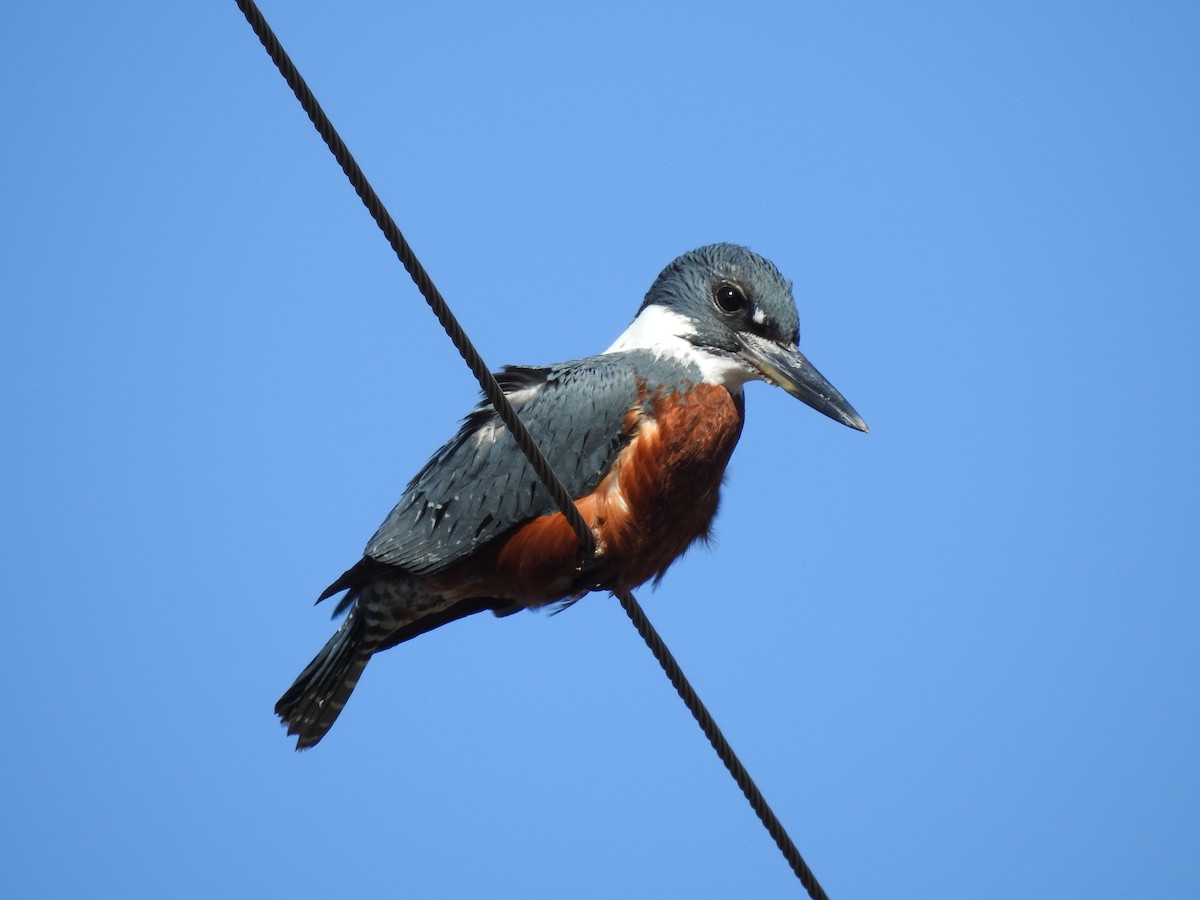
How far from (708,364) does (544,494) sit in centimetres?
75

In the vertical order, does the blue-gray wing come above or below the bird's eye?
below

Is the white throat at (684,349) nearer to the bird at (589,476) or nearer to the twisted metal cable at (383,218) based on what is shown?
the bird at (589,476)

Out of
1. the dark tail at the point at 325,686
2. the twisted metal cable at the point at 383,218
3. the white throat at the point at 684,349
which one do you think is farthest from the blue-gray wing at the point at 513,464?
the twisted metal cable at the point at 383,218

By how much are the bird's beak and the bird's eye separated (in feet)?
0.38

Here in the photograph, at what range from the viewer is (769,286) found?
4.75 meters

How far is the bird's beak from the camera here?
4562mm

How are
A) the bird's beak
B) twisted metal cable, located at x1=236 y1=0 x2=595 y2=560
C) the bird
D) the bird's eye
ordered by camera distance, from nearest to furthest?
1. twisted metal cable, located at x1=236 y1=0 x2=595 y2=560
2. the bird
3. the bird's beak
4. the bird's eye

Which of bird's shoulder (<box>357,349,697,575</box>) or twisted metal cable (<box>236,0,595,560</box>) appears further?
bird's shoulder (<box>357,349,697,575</box>)

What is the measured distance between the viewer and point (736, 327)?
15.5ft

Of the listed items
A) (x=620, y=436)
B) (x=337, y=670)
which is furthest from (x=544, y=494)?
(x=337, y=670)

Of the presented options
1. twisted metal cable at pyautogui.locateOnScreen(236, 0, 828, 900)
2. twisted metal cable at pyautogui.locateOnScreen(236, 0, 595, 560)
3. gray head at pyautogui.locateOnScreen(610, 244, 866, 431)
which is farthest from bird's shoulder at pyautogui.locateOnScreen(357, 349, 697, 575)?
twisted metal cable at pyautogui.locateOnScreen(236, 0, 595, 560)

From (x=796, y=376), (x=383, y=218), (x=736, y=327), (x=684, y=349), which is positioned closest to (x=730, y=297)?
(x=736, y=327)

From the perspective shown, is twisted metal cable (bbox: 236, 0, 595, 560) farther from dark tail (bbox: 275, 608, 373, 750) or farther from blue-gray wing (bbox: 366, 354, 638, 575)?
dark tail (bbox: 275, 608, 373, 750)

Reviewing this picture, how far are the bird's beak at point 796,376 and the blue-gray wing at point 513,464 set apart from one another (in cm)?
46
